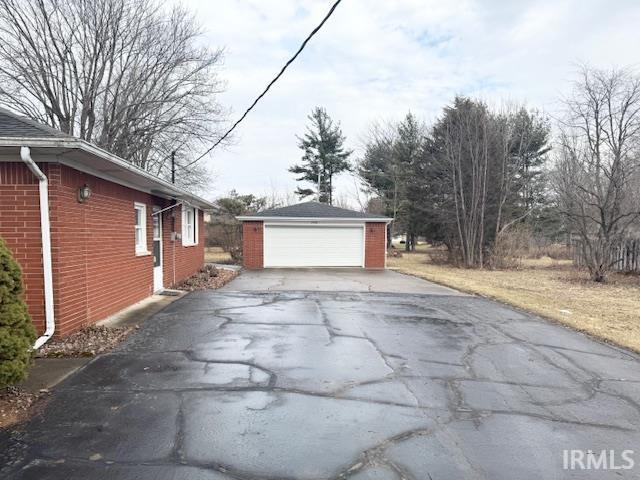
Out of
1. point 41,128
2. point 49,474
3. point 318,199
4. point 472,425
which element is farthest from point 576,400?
point 318,199

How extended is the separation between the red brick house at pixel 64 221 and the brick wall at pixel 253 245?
11.6 m

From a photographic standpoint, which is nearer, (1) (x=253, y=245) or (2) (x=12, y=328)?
(2) (x=12, y=328)

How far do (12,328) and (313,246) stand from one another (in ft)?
54.8

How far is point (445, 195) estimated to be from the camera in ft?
89.8

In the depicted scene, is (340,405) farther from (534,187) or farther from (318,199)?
(318,199)

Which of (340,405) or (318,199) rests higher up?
(318,199)

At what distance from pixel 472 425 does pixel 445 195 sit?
82.5 ft

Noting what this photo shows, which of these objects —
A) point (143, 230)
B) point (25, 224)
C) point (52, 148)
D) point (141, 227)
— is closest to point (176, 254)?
point (143, 230)

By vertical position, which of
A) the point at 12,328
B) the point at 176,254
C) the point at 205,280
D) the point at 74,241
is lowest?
the point at 205,280

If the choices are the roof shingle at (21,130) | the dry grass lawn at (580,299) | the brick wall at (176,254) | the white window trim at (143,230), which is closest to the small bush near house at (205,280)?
the brick wall at (176,254)

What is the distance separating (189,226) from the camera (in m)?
15.1

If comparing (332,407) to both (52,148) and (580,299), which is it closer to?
(52,148)

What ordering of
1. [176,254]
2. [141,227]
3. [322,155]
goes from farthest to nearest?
[322,155] → [176,254] → [141,227]

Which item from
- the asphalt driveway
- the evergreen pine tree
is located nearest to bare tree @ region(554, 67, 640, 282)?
the asphalt driveway
